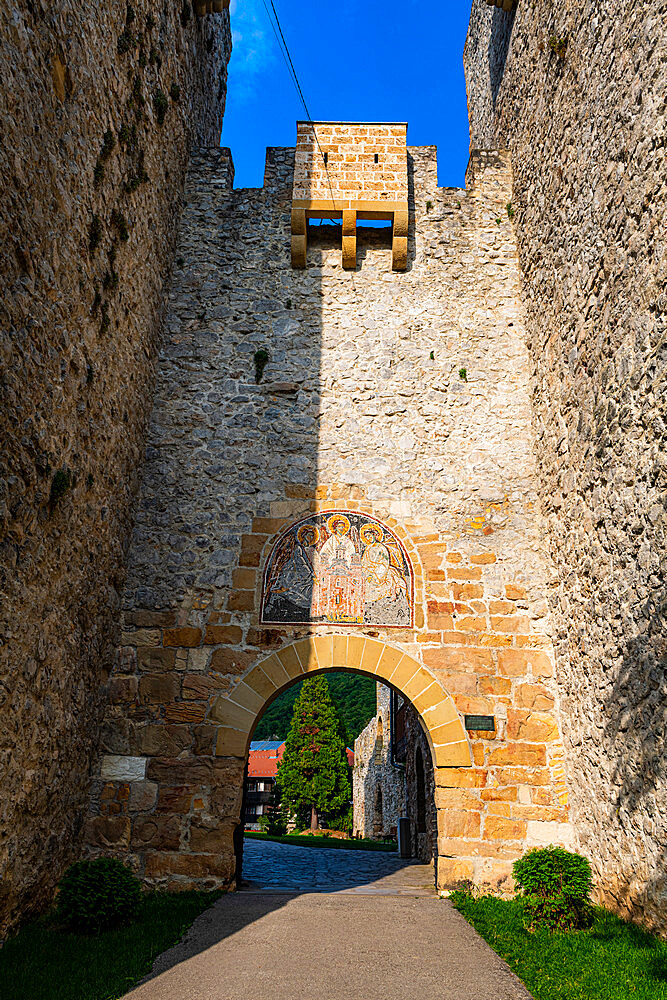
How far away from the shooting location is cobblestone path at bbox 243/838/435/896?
6504 mm

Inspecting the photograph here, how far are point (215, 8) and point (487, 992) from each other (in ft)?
38.1

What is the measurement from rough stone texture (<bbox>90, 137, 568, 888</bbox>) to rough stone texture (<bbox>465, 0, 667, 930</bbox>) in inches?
19.0

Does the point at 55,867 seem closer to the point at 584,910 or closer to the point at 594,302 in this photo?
the point at 584,910

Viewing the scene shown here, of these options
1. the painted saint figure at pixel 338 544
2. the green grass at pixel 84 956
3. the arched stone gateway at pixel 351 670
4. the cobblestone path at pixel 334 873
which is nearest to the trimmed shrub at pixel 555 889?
the arched stone gateway at pixel 351 670

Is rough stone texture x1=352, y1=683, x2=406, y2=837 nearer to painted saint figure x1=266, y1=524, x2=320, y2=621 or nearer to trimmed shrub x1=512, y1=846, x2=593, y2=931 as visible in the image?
painted saint figure x1=266, y1=524, x2=320, y2=621

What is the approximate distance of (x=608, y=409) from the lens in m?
5.48

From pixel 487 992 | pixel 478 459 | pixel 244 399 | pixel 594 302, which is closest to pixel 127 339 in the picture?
pixel 244 399

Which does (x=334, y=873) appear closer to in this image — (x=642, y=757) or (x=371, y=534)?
(x=371, y=534)

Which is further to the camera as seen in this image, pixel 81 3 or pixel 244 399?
pixel 244 399

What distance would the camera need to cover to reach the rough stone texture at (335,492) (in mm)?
6176

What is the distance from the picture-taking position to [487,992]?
12.5 ft

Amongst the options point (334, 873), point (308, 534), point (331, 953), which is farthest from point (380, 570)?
point (334, 873)

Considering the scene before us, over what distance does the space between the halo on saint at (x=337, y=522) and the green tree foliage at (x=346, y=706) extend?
911 inches

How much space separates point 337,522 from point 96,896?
3.95 m
